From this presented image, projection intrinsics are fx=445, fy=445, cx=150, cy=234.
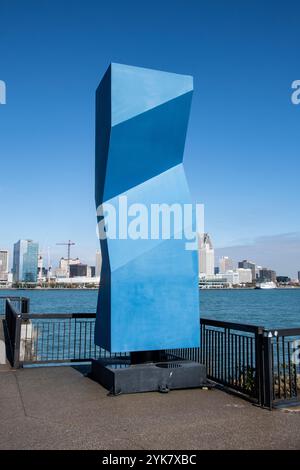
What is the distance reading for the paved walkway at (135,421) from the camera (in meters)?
4.25

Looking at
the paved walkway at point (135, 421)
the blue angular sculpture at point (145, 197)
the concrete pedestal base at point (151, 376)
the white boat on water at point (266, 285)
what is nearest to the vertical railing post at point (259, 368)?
the paved walkway at point (135, 421)

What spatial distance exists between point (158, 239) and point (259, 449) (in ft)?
11.3

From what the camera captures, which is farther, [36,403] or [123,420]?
[36,403]

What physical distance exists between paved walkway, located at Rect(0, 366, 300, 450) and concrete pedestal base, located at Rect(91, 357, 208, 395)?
15 cm

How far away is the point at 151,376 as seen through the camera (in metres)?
6.35

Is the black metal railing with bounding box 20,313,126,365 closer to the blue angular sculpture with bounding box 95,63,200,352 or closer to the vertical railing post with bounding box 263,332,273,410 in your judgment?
the blue angular sculpture with bounding box 95,63,200,352

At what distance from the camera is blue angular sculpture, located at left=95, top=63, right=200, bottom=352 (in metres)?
6.59

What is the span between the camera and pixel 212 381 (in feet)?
23.0

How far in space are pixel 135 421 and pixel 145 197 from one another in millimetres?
3255

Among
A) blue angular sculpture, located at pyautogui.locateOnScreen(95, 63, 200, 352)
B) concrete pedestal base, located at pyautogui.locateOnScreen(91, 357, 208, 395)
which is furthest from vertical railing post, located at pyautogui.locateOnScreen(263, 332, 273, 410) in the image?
blue angular sculpture, located at pyautogui.locateOnScreen(95, 63, 200, 352)

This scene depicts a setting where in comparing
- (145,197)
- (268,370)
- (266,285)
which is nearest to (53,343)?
(145,197)

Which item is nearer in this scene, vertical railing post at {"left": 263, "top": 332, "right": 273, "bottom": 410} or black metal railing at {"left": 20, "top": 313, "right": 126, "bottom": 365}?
vertical railing post at {"left": 263, "top": 332, "right": 273, "bottom": 410}
